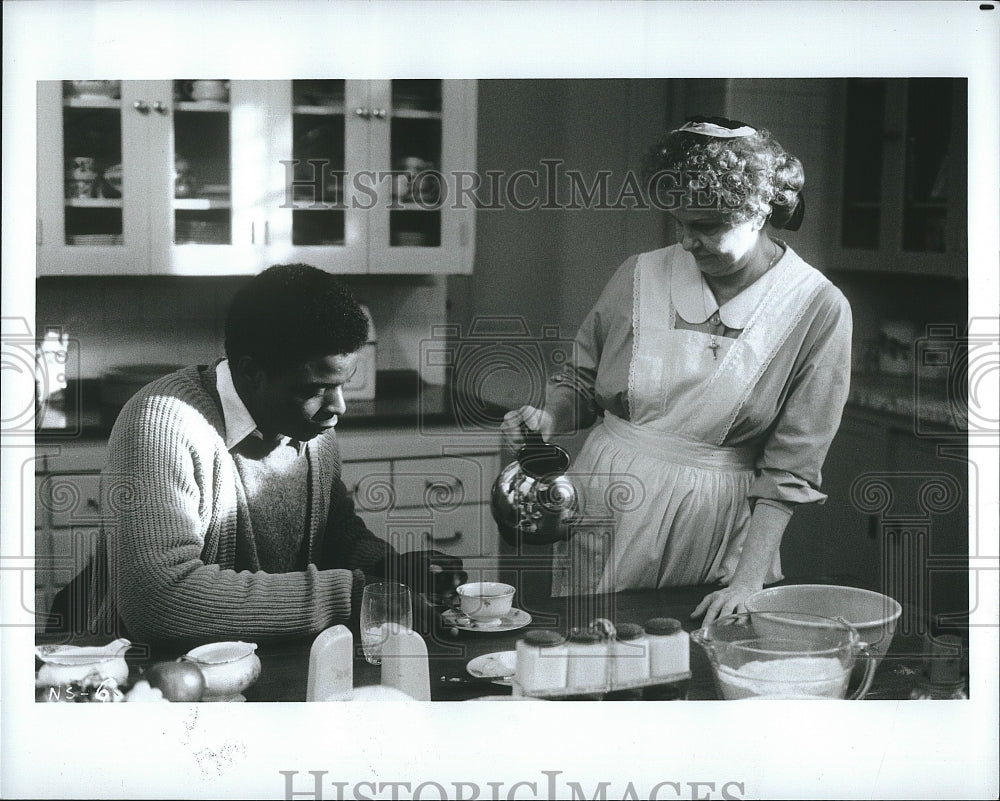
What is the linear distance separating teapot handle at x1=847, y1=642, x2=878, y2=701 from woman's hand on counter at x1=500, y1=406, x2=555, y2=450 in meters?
0.73

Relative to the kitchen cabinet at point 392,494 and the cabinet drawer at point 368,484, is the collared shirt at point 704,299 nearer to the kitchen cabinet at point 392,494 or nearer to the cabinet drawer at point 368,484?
the kitchen cabinet at point 392,494

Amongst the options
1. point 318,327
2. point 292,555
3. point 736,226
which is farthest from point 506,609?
point 736,226

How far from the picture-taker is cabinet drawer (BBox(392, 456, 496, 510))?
2170 millimetres

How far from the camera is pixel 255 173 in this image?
214 cm

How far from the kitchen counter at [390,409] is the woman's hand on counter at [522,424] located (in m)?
0.02

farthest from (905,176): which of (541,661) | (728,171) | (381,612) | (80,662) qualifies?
(80,662)

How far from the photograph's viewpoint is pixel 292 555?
2.17 meters

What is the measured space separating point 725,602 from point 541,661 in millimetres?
365

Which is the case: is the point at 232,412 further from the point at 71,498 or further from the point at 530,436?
the point at 530,436

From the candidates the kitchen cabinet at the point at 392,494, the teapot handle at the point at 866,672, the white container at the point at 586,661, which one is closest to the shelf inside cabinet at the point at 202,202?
the kitchen cabinet at the point at 392,494

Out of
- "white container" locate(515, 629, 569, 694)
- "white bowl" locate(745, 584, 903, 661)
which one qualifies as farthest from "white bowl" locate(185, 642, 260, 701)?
"white bowl" locate(745, 584, 903, 661)

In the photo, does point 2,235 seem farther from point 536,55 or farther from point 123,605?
point 536,55

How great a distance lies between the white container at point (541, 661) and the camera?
218cm

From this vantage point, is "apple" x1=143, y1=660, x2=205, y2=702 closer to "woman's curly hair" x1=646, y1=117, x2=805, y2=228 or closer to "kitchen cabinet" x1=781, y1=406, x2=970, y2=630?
"kitchen cabinet" x1=781, y1=406, x2=970, y2=630
